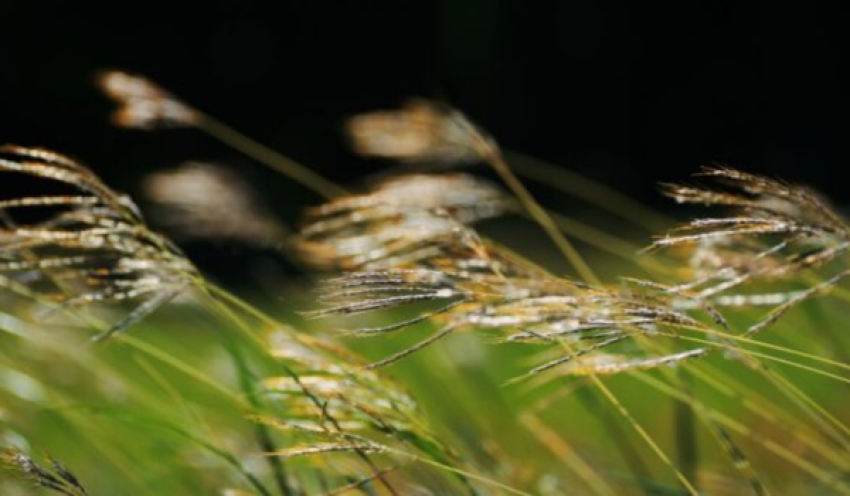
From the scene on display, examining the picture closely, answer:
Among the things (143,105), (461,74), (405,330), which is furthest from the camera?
(461,74)

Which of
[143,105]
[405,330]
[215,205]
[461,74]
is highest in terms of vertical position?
[461,74]

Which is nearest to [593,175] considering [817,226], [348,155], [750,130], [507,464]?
[750,130]

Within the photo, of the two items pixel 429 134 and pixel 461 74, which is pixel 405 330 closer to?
pixel 429 134

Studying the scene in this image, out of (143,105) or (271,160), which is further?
(271,160)

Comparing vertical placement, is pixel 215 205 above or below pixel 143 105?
below

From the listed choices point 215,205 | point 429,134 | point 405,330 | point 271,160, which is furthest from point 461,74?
point 405,330

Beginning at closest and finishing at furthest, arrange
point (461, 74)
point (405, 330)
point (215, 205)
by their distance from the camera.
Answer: point (405, 330) → point (215, 205) → point (461, 74)

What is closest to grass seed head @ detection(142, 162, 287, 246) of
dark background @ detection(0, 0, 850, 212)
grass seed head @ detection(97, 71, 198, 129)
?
grass seed head @ detection(97, 71, 198, 129)

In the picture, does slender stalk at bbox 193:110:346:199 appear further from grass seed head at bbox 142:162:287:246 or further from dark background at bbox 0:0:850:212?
dark background at bbox 0:0:850:212
